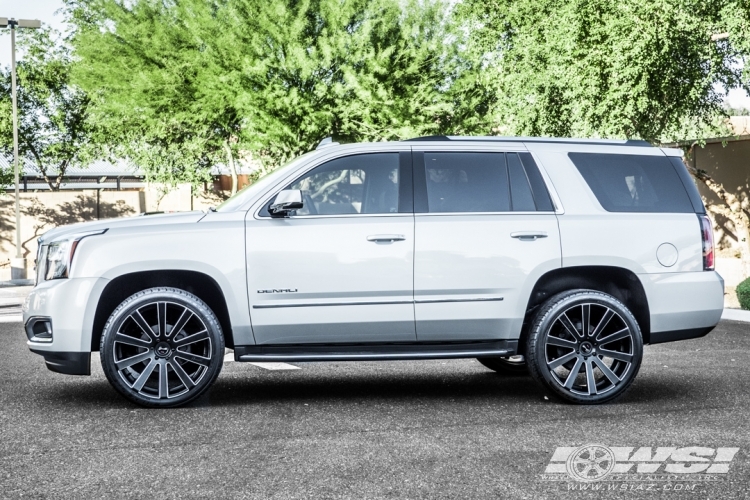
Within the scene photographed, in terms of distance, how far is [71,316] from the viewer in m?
7.48

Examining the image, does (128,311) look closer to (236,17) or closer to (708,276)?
(708,276)

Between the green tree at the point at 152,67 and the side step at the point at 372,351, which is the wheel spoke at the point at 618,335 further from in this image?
the green tree at the point at 152,67

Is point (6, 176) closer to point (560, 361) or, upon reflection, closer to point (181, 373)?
point (181, 373)

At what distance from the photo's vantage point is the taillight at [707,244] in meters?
8.10

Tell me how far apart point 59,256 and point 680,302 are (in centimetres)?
471

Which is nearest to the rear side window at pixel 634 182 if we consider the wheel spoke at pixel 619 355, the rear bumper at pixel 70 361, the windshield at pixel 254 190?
the wheel spoke at pixel 619 355

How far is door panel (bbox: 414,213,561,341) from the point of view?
7.70 m

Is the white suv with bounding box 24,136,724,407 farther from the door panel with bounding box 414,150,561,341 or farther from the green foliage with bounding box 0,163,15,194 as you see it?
the green foliage with bounding box 0,163,15,194

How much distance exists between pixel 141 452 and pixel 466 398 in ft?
9.82

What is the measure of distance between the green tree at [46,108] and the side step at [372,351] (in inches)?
1378

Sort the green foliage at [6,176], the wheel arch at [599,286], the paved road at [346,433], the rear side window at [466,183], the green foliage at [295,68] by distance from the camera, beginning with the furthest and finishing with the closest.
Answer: the green foliage at [6,176] < the green foliage at [295,68] < the wheel arch at [599,286] < the rear side window at [466,183] < the paved road at [346,433]

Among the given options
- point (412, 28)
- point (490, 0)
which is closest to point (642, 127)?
point (490, 0)

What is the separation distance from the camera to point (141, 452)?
618 cm

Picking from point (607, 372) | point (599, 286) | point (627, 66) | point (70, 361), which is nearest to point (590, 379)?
point (607, 372)
